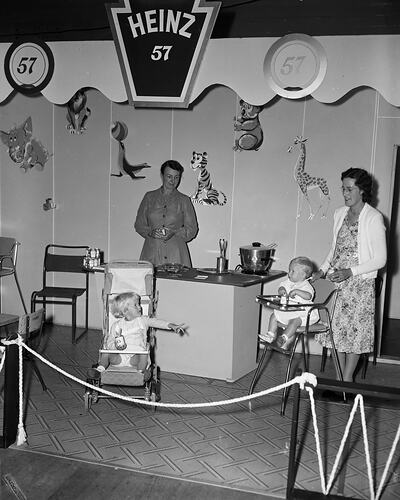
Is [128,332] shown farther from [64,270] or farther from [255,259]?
[64,270]

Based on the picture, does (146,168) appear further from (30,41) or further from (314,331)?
(314,331)

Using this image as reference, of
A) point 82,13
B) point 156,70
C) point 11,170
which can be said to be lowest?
point 11,170

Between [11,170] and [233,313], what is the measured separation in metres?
3.87

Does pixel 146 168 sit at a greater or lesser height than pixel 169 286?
greater

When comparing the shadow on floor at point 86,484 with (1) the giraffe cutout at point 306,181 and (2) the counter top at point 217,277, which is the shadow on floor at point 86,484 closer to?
(2) the counter top at point 217,277

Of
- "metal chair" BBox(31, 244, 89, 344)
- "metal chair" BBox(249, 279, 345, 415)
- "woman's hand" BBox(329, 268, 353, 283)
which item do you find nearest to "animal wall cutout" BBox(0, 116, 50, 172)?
"metal chair" BBox(31, 244, 89, 344)

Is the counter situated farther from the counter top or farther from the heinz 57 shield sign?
the heinz 57 shield sign

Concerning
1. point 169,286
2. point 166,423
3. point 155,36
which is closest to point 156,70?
point 155,36

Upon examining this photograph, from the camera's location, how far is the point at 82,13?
25.3 feet

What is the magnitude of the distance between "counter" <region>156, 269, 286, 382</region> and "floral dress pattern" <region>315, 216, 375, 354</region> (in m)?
0.90

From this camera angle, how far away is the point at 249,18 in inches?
286

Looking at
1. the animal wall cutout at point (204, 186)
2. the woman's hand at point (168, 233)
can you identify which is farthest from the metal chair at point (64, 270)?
the animal wall cutout at point (204, 186)

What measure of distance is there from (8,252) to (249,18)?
4.05 meters

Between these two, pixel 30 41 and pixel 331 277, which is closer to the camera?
pixel 331 277
